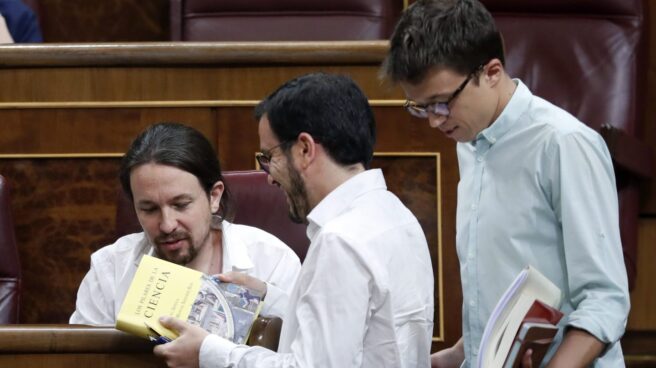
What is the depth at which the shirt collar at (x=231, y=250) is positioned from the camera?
123cm

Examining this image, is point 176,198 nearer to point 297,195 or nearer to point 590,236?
point 297,195

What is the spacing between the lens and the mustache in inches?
47.2

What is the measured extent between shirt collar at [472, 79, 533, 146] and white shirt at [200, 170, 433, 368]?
0.10 meters

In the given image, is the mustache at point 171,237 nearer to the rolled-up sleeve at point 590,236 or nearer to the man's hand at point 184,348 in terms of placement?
the man's hand at point 184,348

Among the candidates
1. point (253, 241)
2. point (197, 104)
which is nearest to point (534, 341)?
point (253, 241)

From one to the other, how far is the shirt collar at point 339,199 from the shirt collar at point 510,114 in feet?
0.35

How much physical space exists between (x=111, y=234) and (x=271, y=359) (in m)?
0.73

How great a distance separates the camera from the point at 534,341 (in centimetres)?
83

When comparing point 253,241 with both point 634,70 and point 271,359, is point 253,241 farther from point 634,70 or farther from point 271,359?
point 634,70

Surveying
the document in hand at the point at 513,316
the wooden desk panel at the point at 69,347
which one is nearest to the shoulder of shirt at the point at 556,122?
the document in hand at the point at 513,316

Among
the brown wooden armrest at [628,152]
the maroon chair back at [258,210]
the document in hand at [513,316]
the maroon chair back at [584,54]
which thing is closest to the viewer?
the document in hand at [513,316]

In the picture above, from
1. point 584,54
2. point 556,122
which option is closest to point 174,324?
point 556,122

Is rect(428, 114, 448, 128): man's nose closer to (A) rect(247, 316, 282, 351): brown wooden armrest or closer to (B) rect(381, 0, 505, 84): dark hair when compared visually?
(B) rect(381, 0, 505, 84): dark hair

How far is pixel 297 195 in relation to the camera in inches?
36.8
